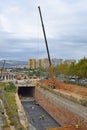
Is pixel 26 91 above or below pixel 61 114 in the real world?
above

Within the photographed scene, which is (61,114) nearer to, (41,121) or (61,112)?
(61,112)

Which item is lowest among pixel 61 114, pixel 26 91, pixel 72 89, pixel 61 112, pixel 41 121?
pixel 41 121

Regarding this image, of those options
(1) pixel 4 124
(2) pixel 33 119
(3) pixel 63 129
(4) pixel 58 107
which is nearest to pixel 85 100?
(4) pixel 58 107

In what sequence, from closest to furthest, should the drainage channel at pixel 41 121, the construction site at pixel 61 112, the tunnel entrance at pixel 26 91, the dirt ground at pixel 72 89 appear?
1. the construction site at pixel 61 112
2. the drainage channel at pixel 41 121
3. the dirt ground at pixel 72 89
4. the tunnel entrance at pixel 26 91

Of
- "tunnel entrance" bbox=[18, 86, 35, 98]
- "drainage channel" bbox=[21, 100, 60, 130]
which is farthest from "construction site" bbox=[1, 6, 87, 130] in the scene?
"tunnel entrance" bbox=[18, 86, 35, 98]

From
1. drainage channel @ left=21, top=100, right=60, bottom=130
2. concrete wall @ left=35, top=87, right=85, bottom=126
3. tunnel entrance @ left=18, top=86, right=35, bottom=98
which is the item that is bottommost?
drainage channel @ left=21, top=100, right=60, bottom=130

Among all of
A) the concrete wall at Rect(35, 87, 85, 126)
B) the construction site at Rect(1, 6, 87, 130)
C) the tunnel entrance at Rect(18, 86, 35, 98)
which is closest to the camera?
the construction site at Rect(1, 6, 87, 130)

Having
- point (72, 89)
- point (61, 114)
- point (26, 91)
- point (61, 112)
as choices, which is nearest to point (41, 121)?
point (61, 112)

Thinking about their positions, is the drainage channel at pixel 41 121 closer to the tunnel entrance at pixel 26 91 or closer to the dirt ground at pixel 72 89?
the dirt ground at pixel 72 89

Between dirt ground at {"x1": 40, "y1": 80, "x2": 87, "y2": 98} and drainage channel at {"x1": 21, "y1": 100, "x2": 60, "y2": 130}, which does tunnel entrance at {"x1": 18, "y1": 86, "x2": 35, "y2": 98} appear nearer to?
dirt ground at {"x1": 40, "y1": 80, "x2": 87, "y2": 98}

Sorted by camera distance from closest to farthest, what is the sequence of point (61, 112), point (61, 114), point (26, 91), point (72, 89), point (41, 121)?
1. point (61, 114)
2. point (61, 112)
3. point (41, 121)
4. point (72, 89)
5. point (26, 91)

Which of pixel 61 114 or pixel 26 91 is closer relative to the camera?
pixel 61 114

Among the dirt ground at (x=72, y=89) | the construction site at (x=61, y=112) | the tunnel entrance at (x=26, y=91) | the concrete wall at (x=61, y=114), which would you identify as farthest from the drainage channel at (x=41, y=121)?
the tunnel entrance at (x=26, y=91)

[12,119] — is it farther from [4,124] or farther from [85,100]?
[85,100]
